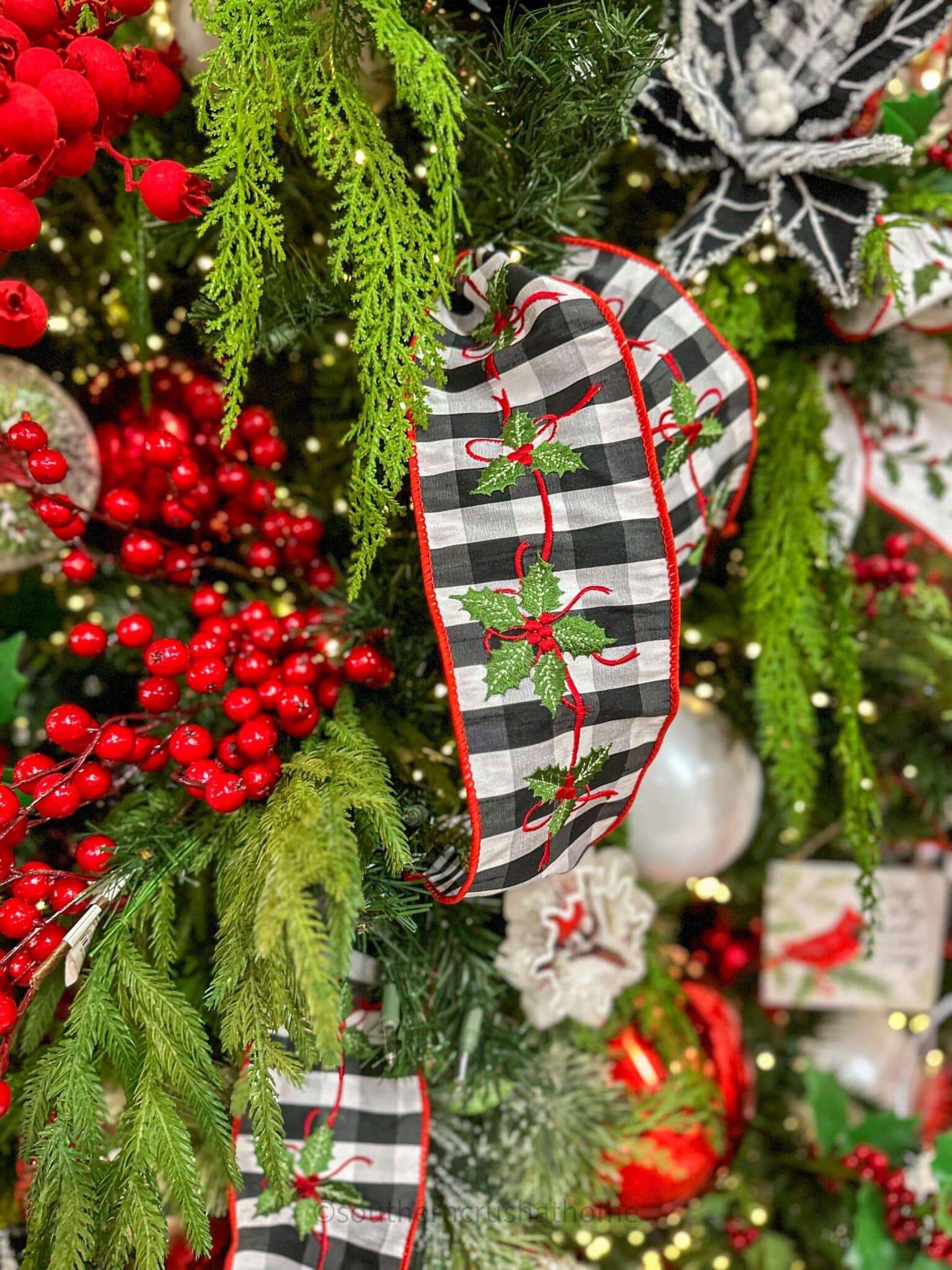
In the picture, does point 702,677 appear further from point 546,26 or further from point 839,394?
point 546,26

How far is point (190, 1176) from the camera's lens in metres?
0.38

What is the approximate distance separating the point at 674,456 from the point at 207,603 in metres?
0.28

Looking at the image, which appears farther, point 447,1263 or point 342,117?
point 447,1263

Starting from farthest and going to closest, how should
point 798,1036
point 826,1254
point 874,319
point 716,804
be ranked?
1. point 798,1036
2. point 826,1254
3. point 716,804
4. point 874,319

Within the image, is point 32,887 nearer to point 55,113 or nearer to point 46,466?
point 46,466

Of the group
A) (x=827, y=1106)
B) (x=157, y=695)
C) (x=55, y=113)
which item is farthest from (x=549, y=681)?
(x=827, y=1106)

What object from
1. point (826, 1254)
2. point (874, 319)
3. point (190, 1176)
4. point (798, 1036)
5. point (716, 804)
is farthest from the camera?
point (798, 1036)

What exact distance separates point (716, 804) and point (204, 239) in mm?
554

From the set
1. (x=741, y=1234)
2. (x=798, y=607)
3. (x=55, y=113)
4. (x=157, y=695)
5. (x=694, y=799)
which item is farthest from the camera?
(x=741, y=1234)

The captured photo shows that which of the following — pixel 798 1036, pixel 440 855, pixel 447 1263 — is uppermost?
pixel 440 855

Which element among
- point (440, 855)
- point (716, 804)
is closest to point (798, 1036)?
point (716, 804)

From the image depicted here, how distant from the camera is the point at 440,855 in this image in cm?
44

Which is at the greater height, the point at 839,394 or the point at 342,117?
the point at 342,117

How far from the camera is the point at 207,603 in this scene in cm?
50
